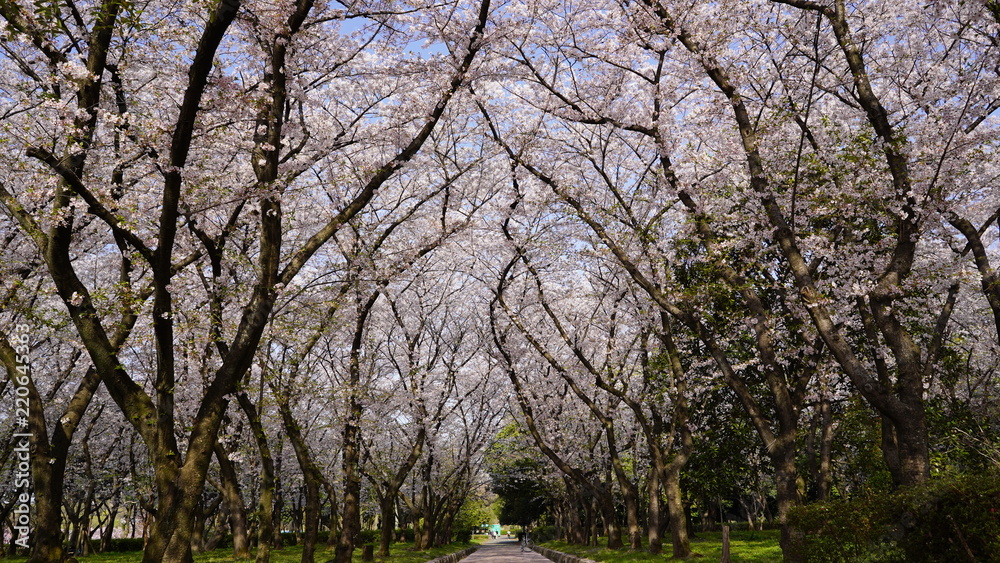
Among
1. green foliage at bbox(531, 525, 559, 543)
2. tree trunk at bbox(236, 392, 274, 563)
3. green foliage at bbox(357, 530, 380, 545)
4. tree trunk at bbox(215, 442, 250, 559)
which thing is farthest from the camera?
green foliage at bbox(531, 525, 559, 543)

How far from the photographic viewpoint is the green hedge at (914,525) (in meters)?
5.21

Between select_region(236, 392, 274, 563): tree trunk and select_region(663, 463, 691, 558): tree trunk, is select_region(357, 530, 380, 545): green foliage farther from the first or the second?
select_region(663, 463, 691, 558): tree trunk

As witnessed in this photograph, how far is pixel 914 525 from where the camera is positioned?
610 centimetres

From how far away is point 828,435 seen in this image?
49.2 ft

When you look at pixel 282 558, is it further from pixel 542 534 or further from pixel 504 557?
pixel 542 534

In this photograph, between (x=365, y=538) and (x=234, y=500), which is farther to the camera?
(x=365, y=538)

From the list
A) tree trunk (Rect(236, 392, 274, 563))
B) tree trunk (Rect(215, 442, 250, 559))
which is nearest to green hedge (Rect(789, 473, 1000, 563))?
tree trunk (Rect(236, 392, 274, 563))

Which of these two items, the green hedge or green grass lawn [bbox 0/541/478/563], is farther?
green grass lawn [bbox 0/541/478/563]

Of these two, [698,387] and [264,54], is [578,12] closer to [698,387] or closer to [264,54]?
[264,54]

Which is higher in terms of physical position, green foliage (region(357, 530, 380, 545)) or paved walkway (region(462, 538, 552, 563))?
green foliage (region(357, 530, 380, 545))

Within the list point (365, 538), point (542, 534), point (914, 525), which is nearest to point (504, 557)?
point (365, 538)

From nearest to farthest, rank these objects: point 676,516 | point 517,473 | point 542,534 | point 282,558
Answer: point 676,516, point 282,558, point 517,473, point 542,534

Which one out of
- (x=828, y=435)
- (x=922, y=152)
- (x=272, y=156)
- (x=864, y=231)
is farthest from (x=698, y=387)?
(x=272, y=156)

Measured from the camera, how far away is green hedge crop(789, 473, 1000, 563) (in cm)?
521
